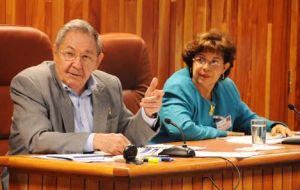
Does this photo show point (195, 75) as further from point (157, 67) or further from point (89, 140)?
point (89, 140)

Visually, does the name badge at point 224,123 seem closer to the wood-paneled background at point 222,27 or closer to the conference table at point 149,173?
the wood-paneled background at point 222,27

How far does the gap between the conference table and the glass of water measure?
0.87 feet

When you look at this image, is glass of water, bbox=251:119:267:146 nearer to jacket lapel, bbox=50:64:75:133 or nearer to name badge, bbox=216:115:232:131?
name badge, bbox=216:115:232:131

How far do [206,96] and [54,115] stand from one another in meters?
1.47

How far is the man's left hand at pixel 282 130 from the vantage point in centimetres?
420

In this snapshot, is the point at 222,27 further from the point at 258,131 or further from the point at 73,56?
the point at 73,56

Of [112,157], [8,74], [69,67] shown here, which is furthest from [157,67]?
[112,157]

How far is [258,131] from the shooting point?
356 centimetres

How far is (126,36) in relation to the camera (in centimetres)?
443

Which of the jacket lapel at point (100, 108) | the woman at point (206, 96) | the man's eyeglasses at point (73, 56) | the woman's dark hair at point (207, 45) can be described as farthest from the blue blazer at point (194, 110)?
the man's eyeglasses at point (73, 56)

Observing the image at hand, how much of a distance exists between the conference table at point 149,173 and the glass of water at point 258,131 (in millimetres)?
267

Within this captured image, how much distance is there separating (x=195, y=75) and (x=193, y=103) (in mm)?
208

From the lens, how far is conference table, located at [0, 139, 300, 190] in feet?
8.42

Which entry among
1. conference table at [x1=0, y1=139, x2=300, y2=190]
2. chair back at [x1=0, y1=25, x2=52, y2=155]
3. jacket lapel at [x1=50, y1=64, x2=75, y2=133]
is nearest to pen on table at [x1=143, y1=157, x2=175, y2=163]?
conference table at [x1=0, y1=139, x2=300, y2=190]
